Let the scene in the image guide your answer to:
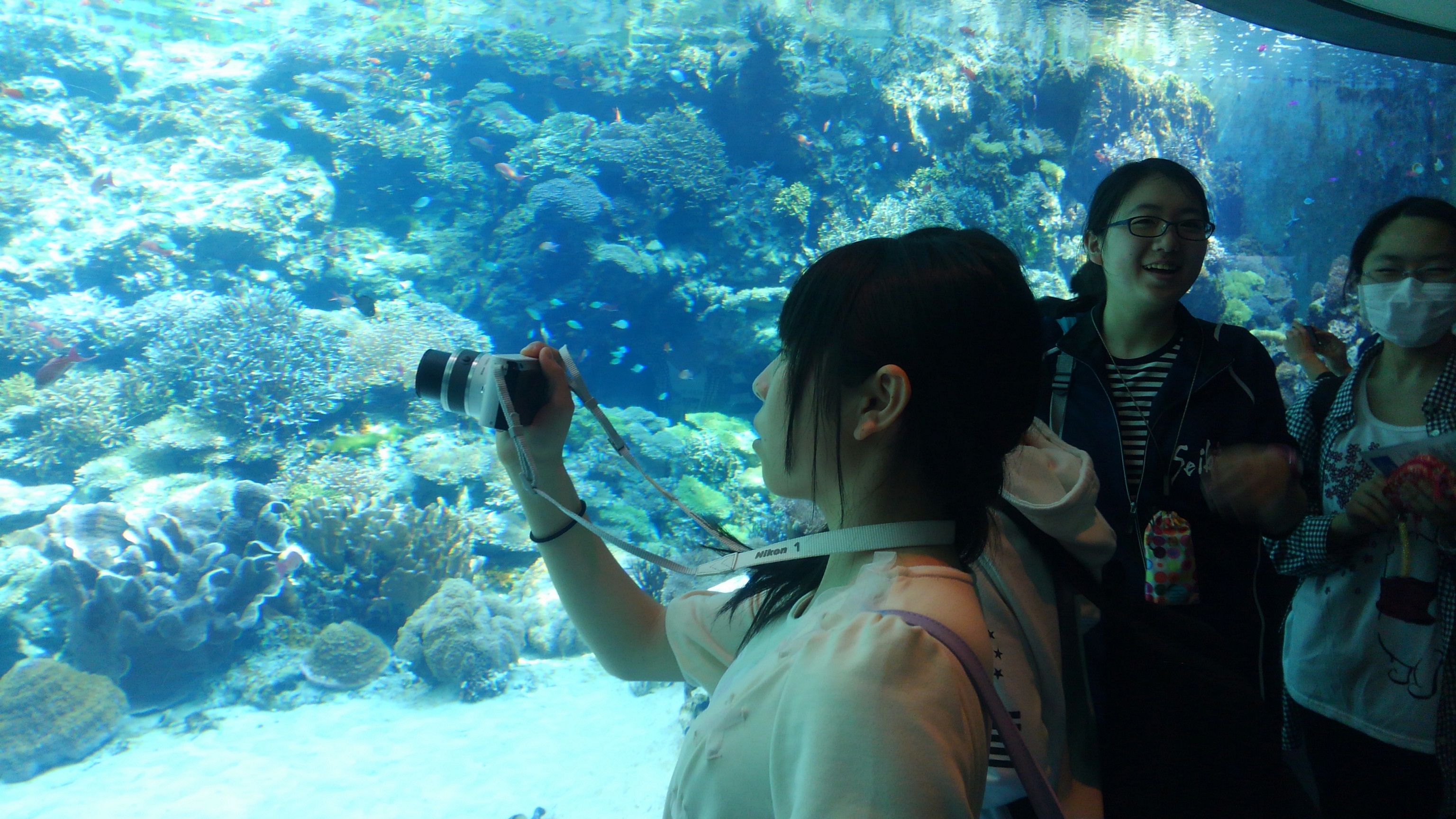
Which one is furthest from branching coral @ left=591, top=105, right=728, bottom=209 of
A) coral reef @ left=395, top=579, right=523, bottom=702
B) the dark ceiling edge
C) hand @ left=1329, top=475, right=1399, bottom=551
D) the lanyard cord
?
hand @ left=1329, top=475, right=1399, bottom=551

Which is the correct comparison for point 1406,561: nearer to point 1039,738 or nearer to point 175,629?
point 1039,738

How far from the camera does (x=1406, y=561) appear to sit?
4.94ft

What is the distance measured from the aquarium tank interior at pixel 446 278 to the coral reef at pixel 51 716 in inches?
1.1

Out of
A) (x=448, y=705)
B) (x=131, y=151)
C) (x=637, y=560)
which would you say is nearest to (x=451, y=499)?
(x=637, y=560)

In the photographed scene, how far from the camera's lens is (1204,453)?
1.47 metres

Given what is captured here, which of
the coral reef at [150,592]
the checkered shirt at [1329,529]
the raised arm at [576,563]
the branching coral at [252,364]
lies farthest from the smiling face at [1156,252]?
the branching coral at [252,364]

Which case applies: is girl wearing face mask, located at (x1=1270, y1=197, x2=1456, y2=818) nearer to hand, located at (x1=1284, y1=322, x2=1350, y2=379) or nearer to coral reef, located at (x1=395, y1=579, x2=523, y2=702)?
A: hand, located at (x1=1284, y1=322, x2=1350, y2=379)

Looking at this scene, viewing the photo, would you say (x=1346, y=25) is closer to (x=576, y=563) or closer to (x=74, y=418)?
(x=576, y=563)

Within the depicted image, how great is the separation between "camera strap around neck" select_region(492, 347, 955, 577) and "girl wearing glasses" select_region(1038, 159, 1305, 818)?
623 millimetres

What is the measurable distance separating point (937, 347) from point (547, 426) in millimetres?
601

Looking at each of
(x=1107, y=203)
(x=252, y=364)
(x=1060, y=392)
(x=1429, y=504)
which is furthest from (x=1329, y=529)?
(x=252, y=364)

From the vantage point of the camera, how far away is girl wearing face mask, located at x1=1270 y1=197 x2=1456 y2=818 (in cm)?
151

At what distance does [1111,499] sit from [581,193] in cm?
1064

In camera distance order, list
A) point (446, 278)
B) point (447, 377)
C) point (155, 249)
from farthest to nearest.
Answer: point (446, 278)
point (155, 249)
point (447, 377)
